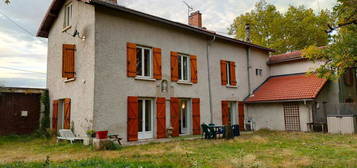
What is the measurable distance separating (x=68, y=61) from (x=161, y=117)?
4441mm

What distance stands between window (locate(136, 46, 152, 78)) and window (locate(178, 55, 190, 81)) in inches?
74.3

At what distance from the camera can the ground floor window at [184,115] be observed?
511 inches

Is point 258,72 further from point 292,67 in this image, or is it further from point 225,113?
point 225,113

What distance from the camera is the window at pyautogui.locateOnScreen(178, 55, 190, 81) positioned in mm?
12908

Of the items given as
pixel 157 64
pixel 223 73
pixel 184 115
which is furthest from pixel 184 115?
pixel 223 73

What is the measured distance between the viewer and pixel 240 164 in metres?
5.55

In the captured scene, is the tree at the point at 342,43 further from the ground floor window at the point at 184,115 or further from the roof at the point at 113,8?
the ground floor window at the point at 184,115

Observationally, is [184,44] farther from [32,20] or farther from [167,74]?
[32,20]

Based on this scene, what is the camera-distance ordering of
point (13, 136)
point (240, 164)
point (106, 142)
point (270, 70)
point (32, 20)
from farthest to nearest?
point (270, 70) → point (32, 20) → point (13, 136) → point (106, 142) → point (240, 164)

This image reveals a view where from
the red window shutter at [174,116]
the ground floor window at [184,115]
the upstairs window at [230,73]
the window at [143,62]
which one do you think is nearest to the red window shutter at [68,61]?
the window at [143,62]

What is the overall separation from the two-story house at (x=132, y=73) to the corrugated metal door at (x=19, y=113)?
0.95 metres

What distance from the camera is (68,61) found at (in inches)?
421

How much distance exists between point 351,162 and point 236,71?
10.3 m

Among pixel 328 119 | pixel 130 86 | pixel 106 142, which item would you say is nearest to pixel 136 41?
pixel 130 86
